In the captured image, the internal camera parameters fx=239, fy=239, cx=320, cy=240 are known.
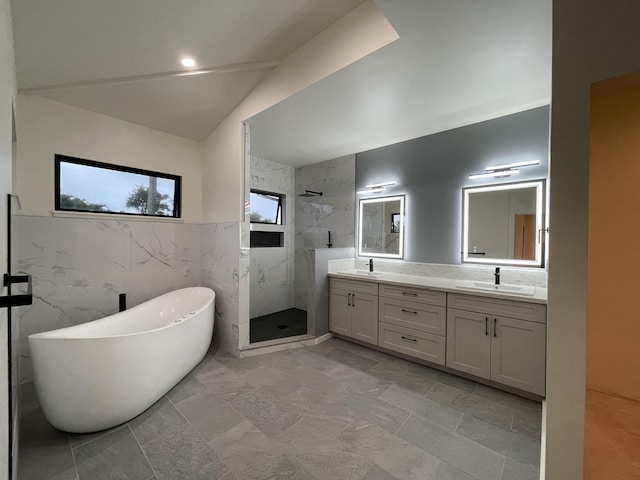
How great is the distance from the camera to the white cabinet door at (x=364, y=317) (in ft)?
9.48

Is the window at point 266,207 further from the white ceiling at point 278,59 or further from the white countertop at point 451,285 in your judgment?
the white countertop at point 451,285

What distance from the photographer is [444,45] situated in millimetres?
1640

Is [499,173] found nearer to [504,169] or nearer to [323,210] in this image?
[504,169]

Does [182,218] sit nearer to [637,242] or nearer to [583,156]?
[583,156]

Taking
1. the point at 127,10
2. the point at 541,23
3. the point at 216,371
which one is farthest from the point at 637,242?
the point at 127,10

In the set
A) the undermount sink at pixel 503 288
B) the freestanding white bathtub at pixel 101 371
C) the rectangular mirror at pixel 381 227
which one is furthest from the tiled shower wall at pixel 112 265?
the undermount sink at pixel 503 288

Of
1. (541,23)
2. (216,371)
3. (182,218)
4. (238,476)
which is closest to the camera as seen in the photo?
(238,476)

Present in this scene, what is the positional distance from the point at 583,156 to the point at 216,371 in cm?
311

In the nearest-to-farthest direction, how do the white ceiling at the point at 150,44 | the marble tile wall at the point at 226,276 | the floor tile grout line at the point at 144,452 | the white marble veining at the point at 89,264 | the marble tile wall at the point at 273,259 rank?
the floor tile grout line at the point at 144,452, the white ceiling at the point at 150,44, the white marble veining at the point at 89,264, the marble tile wall at the point at 226,276, the marble tile wall at the point at 273,259

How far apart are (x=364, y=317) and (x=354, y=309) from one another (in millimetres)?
164

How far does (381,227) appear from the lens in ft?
11.6

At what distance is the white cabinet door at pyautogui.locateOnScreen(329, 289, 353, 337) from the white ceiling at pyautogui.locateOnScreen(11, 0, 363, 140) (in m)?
2.70

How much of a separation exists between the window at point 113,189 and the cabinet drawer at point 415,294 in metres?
3.00

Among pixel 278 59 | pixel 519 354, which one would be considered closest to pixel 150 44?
pixel 278 59
